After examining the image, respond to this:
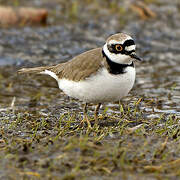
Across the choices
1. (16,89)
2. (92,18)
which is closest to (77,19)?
(92,18)

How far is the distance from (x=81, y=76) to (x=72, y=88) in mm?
252

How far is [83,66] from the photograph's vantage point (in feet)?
19.0

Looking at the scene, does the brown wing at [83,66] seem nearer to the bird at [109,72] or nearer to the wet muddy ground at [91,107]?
the bird at [109,72]

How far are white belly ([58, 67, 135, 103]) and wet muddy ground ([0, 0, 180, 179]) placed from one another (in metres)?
0.41

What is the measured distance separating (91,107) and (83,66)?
5.07ft

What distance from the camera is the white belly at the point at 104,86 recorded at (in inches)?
212

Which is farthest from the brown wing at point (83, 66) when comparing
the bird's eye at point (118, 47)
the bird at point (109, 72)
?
the bird's eye at point (118, 47)

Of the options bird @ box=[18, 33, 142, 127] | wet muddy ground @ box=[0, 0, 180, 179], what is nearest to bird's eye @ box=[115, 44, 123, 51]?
bird @ box=[18, 33, 142, 127]

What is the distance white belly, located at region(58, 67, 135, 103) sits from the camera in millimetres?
5379

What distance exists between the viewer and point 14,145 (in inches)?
201

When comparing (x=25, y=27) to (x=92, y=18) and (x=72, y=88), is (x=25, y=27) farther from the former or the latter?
(x=72, y=88)

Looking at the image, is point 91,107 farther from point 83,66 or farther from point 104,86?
point 104,86

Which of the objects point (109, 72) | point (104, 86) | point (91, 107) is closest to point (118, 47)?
point (109, 72)

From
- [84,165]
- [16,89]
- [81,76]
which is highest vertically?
[81,76]
